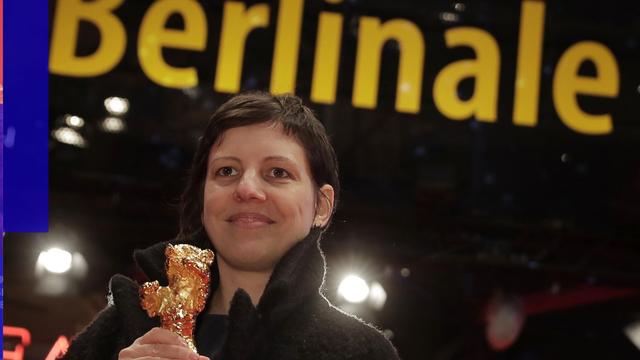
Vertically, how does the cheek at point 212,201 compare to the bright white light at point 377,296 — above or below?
above

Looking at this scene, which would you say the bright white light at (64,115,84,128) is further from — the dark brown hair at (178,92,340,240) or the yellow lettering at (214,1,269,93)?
the dark brown hair at (178,92,340,240)

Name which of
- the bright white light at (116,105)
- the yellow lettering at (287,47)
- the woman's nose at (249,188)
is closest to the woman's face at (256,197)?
the woman's nose at (249,188)

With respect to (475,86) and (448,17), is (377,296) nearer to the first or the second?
(475,86)

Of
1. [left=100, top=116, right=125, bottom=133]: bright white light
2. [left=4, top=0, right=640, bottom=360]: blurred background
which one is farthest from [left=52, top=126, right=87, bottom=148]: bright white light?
[left=100, top=116, right=125, bottom=133]: bright white light

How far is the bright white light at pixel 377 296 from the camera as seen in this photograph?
4.05 meters

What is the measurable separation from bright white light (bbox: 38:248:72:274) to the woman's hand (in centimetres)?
320

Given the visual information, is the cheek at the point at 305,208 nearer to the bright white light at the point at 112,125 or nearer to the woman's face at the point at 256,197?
the woman's face at the point at 256,197

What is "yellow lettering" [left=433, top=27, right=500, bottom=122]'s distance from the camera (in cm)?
361

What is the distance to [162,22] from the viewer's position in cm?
358

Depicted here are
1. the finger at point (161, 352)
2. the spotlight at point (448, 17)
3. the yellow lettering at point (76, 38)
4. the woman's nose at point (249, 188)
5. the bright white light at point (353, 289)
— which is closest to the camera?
the finger at point (161, 352)

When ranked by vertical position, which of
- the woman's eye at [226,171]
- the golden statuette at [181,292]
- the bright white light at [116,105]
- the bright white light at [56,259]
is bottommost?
the bright white light at [56,259]

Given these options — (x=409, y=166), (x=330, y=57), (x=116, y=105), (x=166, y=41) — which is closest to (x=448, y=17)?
(x=330, y=57)

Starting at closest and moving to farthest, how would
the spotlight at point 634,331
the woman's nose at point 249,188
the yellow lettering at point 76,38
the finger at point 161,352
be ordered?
1. the finger at point 161,352
2. the woman's nose at point 249,188
3. the yellow lettering at point 76,38
4. the spotlight at point 634,331

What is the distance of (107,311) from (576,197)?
330 centimetres
